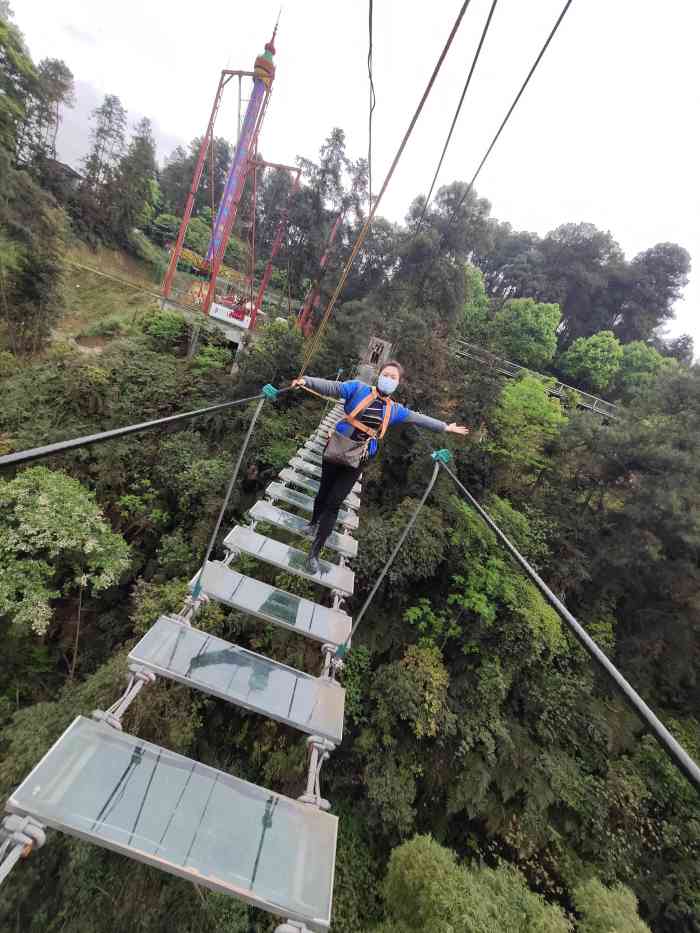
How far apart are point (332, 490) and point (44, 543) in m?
4.26

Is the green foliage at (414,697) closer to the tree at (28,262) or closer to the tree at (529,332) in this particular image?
the tree at (28,262)

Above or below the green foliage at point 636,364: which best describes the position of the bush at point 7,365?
below

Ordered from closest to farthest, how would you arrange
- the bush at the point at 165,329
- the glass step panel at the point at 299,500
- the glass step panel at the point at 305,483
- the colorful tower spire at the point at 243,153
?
the glass step panel at the point at 299,500 < the glass step panel at the point at 305,483 < the colorful tower spire at the point at 243,153 < the bush at the point at 165,329

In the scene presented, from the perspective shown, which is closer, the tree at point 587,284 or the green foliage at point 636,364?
the green foliage at point 636,364

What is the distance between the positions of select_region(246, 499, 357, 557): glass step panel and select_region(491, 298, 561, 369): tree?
45.2 ft

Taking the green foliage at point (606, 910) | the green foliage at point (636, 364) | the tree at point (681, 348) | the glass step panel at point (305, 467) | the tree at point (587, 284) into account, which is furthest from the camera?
the tree at point (587, 284)

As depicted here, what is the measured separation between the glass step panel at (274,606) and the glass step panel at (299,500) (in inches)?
46.9

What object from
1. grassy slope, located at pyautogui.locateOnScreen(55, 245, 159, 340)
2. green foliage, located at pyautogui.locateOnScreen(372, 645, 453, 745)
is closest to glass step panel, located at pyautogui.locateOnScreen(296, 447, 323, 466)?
green foliage, located at pyautogui.locateOnScreen(372, 645, 453, 745)

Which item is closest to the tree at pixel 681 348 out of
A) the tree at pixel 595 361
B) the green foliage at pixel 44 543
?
the tree at pixel 595 361

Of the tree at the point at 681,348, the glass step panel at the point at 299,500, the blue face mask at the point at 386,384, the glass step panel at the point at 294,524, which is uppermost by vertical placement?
the tree at the point at 681,348

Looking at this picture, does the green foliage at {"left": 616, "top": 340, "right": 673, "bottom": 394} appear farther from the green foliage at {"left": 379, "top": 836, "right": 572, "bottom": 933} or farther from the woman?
the green foliage at {"left": 379, "top": 836, "right": 572, "bottom": 933}

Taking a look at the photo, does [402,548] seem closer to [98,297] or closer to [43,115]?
[98,297]

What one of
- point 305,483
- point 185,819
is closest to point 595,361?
point 305,483

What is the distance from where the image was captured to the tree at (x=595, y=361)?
14.7 meters
